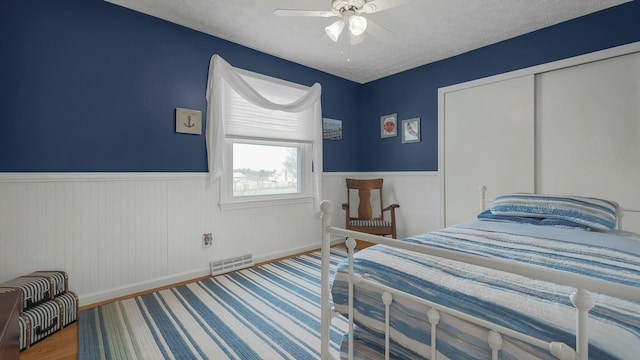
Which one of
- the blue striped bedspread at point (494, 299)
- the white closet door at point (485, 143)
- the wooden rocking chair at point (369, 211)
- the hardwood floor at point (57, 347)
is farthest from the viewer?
the wooden rocking chair at point (369, 211)

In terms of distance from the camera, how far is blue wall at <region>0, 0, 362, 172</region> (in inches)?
83.4

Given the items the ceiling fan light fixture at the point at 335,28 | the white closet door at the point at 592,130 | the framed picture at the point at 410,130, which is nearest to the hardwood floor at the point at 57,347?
the ceiling fan light fixture at the point at 335,28

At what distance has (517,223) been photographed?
2293 mm

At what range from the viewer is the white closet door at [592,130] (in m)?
2.53

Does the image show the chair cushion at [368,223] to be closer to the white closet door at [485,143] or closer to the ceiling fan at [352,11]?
the white closet door at [485,143]

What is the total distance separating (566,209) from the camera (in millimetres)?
2184

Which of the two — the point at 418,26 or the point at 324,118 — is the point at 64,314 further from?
the point at 418,26

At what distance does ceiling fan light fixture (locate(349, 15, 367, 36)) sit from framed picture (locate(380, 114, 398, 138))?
2.36 meters

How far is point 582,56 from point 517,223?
178cm

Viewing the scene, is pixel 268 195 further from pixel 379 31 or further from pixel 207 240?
pixel 379 31

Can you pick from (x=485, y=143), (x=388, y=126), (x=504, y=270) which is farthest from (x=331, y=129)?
(x=504, y=270)

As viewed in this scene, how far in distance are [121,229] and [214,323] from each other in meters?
1.22

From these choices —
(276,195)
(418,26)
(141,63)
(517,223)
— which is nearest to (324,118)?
(276,195)

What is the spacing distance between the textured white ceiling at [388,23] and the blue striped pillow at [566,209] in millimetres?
1672
